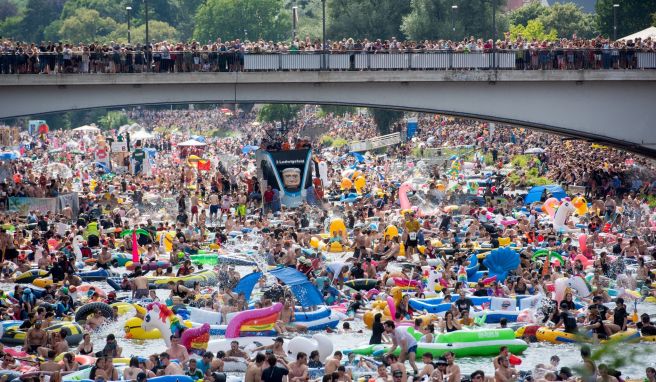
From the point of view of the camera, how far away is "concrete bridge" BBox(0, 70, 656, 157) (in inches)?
1674

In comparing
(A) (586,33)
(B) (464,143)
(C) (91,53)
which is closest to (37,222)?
(C) (91,53)

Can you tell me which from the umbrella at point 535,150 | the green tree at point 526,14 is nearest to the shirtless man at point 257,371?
the umbrella at point 535,150

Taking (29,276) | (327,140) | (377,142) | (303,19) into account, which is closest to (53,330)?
(29,276)

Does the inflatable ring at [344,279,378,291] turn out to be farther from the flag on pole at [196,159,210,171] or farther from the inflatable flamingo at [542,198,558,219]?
the flag on pole at [196,159,210,171]

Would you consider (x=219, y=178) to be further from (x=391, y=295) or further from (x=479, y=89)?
(x=391, y=295)

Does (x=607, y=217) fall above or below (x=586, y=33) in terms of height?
below

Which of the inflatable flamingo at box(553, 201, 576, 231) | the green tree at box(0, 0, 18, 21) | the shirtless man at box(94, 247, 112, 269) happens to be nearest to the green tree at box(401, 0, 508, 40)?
the inflatable flamingo at box(553, 201, 576, 231)

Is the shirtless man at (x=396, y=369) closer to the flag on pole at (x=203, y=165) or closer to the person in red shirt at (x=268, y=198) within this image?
the person in red shirt at (x=268, y=198)

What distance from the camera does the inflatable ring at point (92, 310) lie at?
27511 millimetres

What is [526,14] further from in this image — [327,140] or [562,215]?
[562,215]

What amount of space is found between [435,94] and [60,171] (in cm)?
2379

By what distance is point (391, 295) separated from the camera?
28.0m

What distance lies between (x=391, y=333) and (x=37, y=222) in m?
20.8

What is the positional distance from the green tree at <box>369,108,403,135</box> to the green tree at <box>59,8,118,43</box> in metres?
46.9
